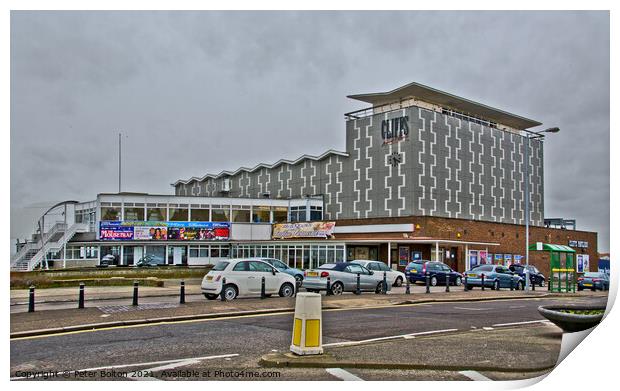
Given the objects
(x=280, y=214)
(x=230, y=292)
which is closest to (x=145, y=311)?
(x=230, y=292)

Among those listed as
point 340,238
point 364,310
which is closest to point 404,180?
point 340,238

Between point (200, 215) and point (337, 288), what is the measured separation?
3573cm

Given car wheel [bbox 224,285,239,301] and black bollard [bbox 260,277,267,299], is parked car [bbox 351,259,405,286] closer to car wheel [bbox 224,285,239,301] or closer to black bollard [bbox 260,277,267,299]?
black bollard [bbox 260,277,267,299]

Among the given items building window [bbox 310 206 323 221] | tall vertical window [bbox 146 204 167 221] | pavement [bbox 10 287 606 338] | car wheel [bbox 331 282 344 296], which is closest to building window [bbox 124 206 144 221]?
tall vertical window [bbox 146 204 167 221]

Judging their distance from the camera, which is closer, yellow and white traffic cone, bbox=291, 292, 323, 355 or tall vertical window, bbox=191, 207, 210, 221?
yellow and white traffic cone, bbox=291, 292, 323, 355

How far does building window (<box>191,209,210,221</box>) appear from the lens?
5881 centimetres

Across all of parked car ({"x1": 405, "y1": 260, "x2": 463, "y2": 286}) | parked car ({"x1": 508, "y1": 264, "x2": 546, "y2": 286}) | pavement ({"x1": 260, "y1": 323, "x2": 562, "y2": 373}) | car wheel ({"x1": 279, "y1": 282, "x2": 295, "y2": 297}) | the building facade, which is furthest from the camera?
the building facade

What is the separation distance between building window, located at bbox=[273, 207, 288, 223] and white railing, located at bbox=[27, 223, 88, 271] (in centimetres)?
1872

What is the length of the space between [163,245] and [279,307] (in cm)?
3905

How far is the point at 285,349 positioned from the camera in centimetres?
1198

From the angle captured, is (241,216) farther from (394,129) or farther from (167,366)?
(167,366)

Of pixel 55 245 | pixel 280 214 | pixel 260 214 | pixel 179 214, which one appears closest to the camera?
pixel 55 245
